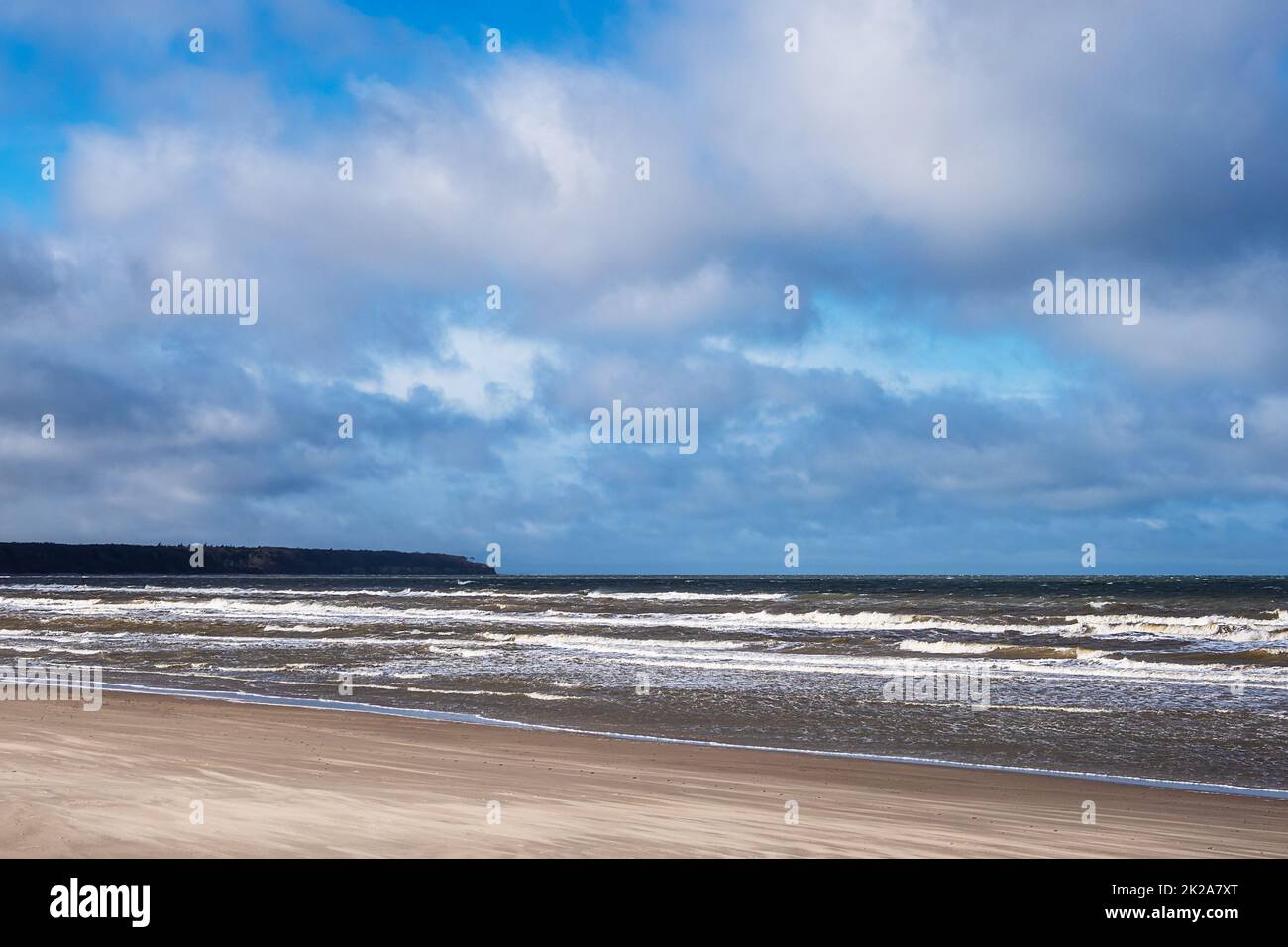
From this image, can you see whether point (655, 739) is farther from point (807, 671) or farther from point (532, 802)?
point (807, 671)

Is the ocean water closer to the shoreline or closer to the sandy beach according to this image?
the shoreline

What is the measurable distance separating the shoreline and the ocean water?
272 millimetres

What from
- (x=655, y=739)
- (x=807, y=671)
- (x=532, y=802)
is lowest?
(x=807, y=671)

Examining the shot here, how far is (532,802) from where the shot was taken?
28.8 feet

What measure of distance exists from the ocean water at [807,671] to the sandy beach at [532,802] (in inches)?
80.5

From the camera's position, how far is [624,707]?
17312 millimetres

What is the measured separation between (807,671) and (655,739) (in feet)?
33.8

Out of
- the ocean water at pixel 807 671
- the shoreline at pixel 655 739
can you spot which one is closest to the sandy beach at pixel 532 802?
the shoreline at pixel 655 739

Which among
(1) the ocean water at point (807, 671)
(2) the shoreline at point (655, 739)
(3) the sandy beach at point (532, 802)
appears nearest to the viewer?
(3) the sandy beach at point (532, 802)

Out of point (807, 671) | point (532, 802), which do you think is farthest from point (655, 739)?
point (807, 671)

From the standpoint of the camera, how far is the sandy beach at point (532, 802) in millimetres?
7055

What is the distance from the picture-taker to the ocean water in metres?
14.1

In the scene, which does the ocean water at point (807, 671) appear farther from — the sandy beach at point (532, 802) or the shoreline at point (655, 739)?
the sandy beach at point (532, 802)
